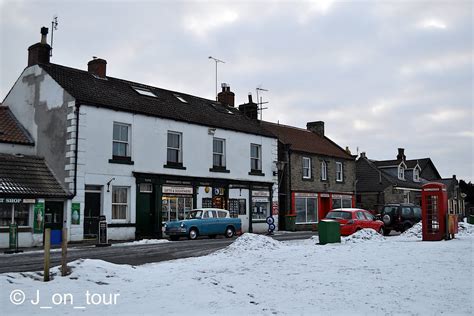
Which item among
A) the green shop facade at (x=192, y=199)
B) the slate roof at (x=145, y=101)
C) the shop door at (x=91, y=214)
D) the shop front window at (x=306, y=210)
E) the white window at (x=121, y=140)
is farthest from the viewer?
the shop front window at (x=306, y=210)

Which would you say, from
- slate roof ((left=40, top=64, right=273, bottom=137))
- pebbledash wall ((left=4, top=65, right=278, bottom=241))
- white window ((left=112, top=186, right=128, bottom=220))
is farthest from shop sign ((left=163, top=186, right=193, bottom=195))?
slate roof ((left=40, top=64, right=273, bottom=137))

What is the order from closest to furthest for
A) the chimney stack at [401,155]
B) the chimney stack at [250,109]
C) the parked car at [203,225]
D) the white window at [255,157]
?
1. the parked car at [203,225]
2. the white window at [255,157]
3. the chimney stack at [250,109]
4. the chimney stack at [401,155]

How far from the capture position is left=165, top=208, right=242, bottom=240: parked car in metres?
24.9

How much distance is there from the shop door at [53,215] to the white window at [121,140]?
3.87m

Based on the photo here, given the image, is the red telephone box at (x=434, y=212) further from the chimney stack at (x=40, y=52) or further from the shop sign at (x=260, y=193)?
the chimney stack at (x=40, y=52)

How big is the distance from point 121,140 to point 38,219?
5.97 m

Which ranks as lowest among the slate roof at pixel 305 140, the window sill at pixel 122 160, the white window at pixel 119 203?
the white window at pixel 119 203

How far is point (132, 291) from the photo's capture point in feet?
31.4

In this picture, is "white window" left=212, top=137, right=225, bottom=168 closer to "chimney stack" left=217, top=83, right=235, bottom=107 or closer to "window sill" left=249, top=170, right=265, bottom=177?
"window sill" left=249, top=170, right=265, bottom=177

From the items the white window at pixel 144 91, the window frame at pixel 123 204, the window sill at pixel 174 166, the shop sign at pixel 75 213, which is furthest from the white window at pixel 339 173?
the shop sign at pixel 75 213

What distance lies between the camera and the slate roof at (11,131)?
2470 cm

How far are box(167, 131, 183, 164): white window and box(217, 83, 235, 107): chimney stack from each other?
31.9ft

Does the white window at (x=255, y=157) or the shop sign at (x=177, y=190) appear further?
the white window at (x=255, y=157)

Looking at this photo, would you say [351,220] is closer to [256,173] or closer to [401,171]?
[256,173]
